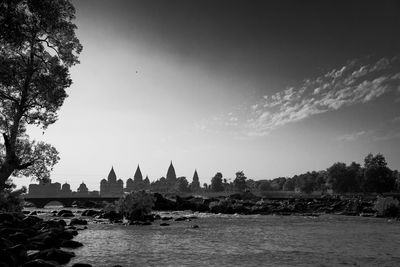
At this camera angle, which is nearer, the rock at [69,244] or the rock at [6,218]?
the rock at [69,244]

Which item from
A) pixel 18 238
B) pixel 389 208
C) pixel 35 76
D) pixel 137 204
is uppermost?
pixel 35 76

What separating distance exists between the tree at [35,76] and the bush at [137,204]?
40788mm

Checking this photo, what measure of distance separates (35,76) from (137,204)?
46.1m

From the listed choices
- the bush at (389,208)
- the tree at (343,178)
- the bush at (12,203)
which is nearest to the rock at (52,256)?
the bush at (12,203)

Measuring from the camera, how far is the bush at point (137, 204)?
222ft

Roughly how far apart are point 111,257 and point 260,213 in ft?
239

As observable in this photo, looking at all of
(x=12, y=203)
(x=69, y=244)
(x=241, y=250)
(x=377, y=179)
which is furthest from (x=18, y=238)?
(x=377, y=179)

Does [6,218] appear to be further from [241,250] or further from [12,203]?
[241,250]

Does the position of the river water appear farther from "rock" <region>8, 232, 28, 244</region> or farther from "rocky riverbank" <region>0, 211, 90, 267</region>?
"rock" <region>8, 232, 28, 244</region>

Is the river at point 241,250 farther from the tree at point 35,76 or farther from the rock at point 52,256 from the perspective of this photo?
the tree at point 35,76

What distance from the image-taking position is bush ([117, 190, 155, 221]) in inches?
2667

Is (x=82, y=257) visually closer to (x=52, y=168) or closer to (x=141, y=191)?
(x=52, y=168)

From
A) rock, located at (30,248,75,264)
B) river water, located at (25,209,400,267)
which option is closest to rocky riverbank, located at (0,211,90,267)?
rock, located at (30,248,75,264)

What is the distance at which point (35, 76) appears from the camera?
25.4 m
